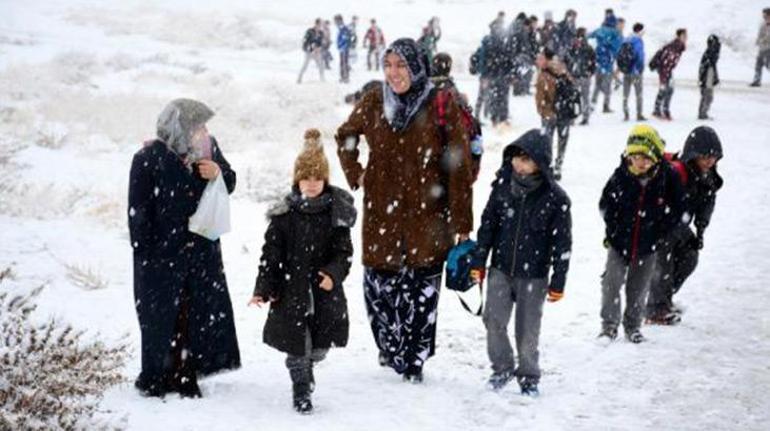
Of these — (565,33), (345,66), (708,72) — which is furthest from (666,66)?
(345,66)

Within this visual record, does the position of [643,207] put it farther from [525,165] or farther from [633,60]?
[633,60]

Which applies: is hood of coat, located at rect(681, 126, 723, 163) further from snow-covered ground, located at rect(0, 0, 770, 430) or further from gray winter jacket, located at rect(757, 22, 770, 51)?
gray winter jacket, located at rect(757, 22, 770, 51)

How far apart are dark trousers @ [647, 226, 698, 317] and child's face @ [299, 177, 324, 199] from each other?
3536mm

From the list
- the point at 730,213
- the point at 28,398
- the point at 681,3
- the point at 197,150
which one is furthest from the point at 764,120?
the point at 681,3

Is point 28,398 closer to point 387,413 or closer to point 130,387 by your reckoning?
point 130,387

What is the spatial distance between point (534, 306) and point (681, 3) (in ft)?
133

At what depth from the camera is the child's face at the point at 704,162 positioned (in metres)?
6.89

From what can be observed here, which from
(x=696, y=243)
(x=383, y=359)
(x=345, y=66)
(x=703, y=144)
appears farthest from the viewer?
(x=345, y=66)

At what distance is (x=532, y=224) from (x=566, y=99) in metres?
7.61

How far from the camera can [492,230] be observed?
5.54m

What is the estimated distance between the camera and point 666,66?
18.2 m

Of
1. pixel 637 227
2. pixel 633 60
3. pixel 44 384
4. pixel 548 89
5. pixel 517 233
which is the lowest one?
pixel 44 384

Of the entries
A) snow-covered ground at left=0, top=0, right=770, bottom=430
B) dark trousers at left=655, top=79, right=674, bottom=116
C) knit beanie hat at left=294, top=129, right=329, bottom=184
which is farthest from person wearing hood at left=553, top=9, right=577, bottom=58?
knit beanie hat at left=294, top=129, right=329, bottom=184

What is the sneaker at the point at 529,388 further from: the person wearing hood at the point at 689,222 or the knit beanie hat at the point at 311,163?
the person wearing hood at the point at 689,222
